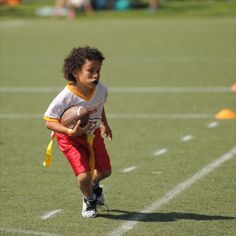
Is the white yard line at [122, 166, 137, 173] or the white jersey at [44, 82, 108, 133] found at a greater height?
the white jersey at [44, 82, 108, 133]

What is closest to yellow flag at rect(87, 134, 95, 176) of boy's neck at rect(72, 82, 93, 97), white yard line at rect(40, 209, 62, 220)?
boy's neck at rect(72, 82, 93, 97)

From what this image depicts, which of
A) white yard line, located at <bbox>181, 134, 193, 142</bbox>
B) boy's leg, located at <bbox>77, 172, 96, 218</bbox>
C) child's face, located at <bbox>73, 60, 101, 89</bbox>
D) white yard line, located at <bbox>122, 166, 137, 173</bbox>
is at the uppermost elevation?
child's face, located at <bbox>73, 60, 101, 89</bbox>

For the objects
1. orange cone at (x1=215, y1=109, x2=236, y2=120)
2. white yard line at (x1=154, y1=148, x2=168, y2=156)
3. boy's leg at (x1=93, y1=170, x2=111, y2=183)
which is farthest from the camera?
orange cone at (x1=215, y1=109, x2=236, y2=120)

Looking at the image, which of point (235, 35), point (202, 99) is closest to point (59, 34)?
point (235, 35)

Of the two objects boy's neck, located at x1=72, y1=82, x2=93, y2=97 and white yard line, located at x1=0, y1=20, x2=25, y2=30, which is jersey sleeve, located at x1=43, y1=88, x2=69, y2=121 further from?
white yard line, located at x1=0, y1=20, x2=25, y2=30

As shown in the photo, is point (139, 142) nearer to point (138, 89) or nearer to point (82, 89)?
point (82, 89)

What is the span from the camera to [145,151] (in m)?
10.7

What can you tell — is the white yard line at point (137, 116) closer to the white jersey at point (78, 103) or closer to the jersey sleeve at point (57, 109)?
the white jersey at point (78, 103)

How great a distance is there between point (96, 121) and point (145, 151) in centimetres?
299

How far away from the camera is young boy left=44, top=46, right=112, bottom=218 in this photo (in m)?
7.58

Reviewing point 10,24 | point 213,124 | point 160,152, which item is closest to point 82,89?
point 160,152

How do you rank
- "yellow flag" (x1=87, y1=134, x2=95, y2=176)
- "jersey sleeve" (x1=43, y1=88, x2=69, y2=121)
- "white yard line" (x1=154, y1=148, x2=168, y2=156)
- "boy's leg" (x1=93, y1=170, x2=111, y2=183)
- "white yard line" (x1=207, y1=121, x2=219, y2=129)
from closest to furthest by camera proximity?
1. "jersey sleeve" (x1=43, y1=88, x2=69, y2=121)
2. "yellow flag" (x1=87, y1=134, x2=95, y2=176)
3. "boy's leg" (x1=93, y1=170, x2=111, y2=183)
4. "white yard line" (x1=154, y1=148, x2=168, y2=156)
5. "white yard line" (x1=207, y1=121, x2=219, y2=129)

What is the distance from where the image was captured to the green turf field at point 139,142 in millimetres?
7574

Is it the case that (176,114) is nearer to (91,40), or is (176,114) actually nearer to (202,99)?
(202,99)
